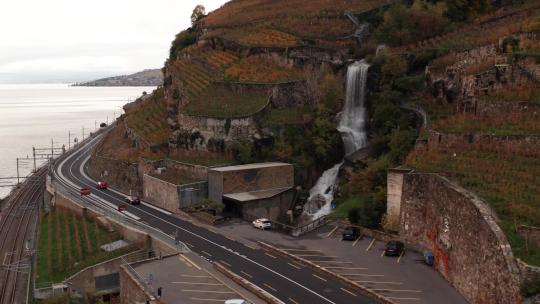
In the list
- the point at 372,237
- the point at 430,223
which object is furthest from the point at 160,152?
the point at 430,223

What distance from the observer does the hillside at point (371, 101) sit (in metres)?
34.4

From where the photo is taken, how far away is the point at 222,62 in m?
71.8

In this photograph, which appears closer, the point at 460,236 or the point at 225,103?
the point at 460,236

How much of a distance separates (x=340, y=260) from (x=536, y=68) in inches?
823

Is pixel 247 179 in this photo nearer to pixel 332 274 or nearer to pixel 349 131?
pixel 349 131

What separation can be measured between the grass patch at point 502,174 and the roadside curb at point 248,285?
463 inches

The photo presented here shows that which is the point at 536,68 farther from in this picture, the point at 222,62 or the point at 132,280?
the point at 222,62

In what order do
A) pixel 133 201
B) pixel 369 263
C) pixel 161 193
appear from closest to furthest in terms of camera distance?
1. pixel 369 263
2. pixel 161 193
3. pixel 133 201

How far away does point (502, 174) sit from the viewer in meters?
31.1

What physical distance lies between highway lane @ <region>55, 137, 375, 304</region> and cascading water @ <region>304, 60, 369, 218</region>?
11065 mm

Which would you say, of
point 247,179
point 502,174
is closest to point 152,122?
point 247,179

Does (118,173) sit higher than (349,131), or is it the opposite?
(349,131)

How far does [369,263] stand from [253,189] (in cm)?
1821

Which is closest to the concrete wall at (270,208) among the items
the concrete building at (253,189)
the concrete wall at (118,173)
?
the concrete building at (253,189)
